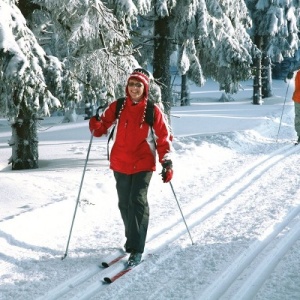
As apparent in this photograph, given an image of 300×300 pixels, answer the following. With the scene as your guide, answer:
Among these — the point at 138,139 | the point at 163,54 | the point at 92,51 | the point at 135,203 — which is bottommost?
the point at 135,203

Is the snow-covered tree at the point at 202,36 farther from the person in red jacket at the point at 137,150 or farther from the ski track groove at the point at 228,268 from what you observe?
the person in red jacket at the point at 137,150

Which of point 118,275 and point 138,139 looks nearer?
point 118,275

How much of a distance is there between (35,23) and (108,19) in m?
2.44

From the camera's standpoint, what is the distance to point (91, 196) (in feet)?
23.8

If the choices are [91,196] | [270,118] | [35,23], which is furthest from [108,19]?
[270,118]

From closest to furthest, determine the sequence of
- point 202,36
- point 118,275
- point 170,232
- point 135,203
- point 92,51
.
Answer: point 118,275 < point 135,203 < point 170,232 < point 92,51 < point 202,36

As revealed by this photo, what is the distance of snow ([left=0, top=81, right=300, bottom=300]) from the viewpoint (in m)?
4.35

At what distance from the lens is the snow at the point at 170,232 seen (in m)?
4.35

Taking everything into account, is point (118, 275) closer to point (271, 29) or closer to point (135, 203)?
point (135, 203)

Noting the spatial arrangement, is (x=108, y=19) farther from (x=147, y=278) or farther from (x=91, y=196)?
(x=147, y=278)

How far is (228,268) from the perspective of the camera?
4.70 m

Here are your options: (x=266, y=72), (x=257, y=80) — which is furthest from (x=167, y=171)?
(x=266, y=72)

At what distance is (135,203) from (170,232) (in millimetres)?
1117

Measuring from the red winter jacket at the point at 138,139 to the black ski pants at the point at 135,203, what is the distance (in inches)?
3.7
